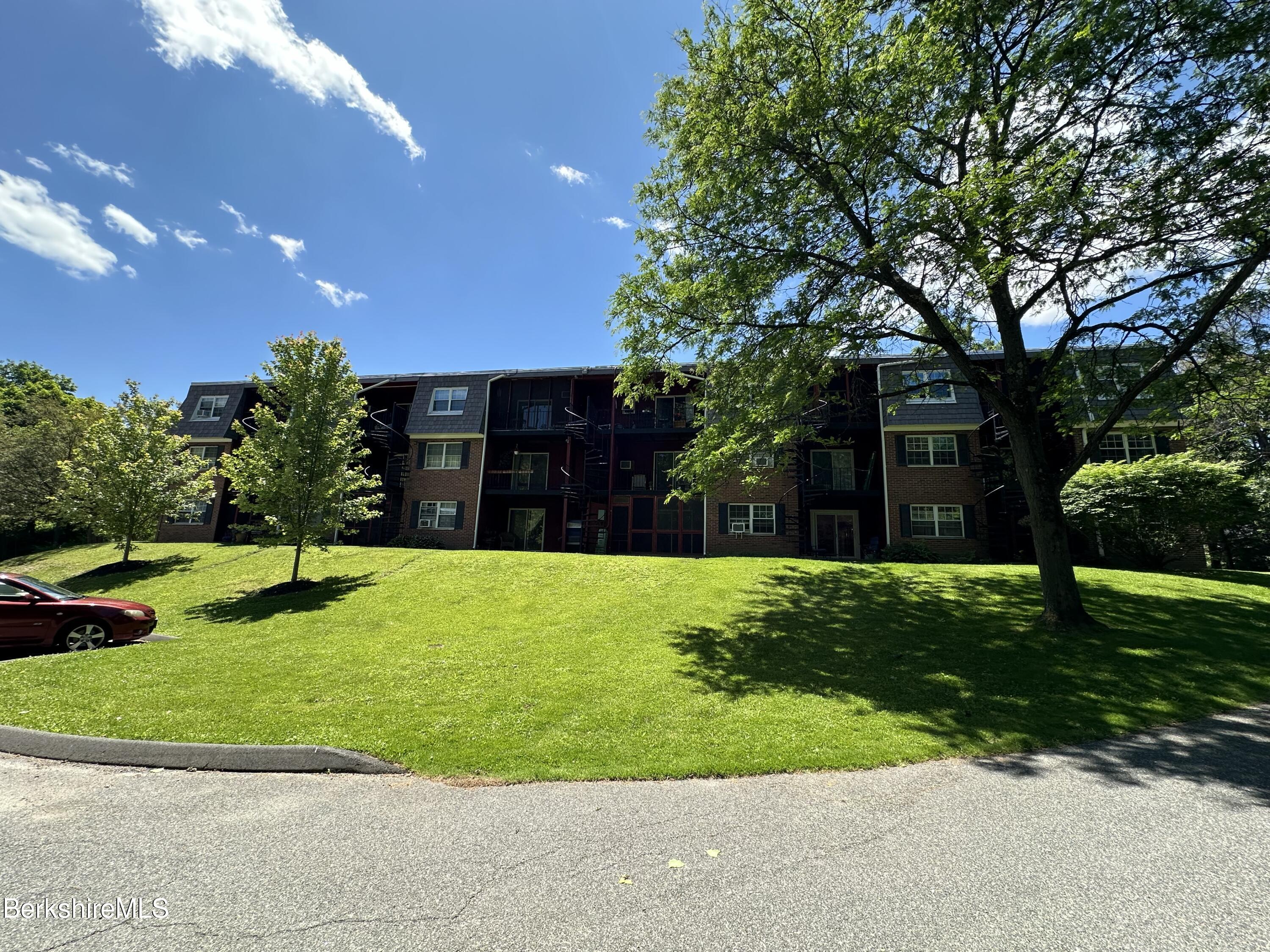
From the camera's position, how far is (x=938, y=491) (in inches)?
819

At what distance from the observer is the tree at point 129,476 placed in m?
18.9

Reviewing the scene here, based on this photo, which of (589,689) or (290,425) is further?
(290,425)

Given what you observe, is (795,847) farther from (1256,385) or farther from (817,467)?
(817,467)

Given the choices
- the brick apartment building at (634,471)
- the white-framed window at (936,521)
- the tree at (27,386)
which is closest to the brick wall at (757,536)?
the brick apartment building at (634,471)

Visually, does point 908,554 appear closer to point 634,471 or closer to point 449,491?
point 634,471

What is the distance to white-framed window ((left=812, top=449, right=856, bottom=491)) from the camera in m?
22.2

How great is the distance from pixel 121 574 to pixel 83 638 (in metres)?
11.9

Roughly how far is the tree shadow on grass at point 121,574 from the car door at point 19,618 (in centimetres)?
871

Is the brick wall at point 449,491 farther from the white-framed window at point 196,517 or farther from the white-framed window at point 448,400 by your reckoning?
the white-framed window at point 196,517

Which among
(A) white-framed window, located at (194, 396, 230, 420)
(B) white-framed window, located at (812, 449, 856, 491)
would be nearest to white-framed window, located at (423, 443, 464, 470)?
(A) white-framed window, located at (194, 396, 230, 420)

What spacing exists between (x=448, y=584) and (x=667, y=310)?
30.8 feet

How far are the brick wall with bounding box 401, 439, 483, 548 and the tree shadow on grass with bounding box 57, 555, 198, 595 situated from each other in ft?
26.6

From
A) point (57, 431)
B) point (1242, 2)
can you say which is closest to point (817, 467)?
point (1242, 2)

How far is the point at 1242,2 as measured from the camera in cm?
780
